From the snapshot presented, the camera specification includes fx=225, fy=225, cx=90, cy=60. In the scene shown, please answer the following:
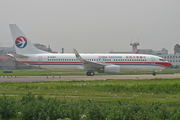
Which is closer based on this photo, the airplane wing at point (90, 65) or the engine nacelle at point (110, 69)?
the airplane wing at point (90, 65)

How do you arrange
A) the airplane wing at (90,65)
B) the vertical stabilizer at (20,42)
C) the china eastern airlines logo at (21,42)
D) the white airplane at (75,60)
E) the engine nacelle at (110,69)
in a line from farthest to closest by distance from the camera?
the china eastern airlines logo at (21,42)
the vertical stabilizer at (20,42)
the white airplane at (75,60)
the engine nacelle at (110,69)
the airplane wing at (90,65)

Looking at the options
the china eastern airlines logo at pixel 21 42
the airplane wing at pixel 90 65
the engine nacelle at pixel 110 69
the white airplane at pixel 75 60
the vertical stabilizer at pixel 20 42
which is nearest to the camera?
the airplane wing at pixel 90 65

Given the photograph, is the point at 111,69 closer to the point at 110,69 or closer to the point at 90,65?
the point at 110,69

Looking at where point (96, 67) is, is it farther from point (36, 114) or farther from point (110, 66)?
point (36, 114)

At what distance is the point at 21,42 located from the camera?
1585 inches

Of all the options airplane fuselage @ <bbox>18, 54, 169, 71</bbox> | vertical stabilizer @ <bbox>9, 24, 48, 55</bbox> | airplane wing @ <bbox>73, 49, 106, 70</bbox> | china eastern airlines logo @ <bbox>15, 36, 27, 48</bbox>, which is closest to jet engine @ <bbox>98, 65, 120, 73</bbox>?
airplane wing @ <bbox>73, 49, 106, 70</bbox>

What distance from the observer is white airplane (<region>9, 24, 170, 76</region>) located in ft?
129

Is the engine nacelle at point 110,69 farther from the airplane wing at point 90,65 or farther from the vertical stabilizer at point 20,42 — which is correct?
the vertical stabilizer at point 20,42

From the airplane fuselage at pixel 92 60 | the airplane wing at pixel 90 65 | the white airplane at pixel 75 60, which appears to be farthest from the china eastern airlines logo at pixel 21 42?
the airplane wing at pixel 90 65

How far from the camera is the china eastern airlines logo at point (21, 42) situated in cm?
4006

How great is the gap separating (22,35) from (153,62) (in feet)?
79.9

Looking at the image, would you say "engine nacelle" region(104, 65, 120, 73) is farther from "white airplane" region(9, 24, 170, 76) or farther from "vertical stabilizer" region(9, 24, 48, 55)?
"vertical stabilizer" region(9, 24, 48, 55)

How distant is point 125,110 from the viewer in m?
9.30

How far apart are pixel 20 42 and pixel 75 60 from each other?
10.3 metres
